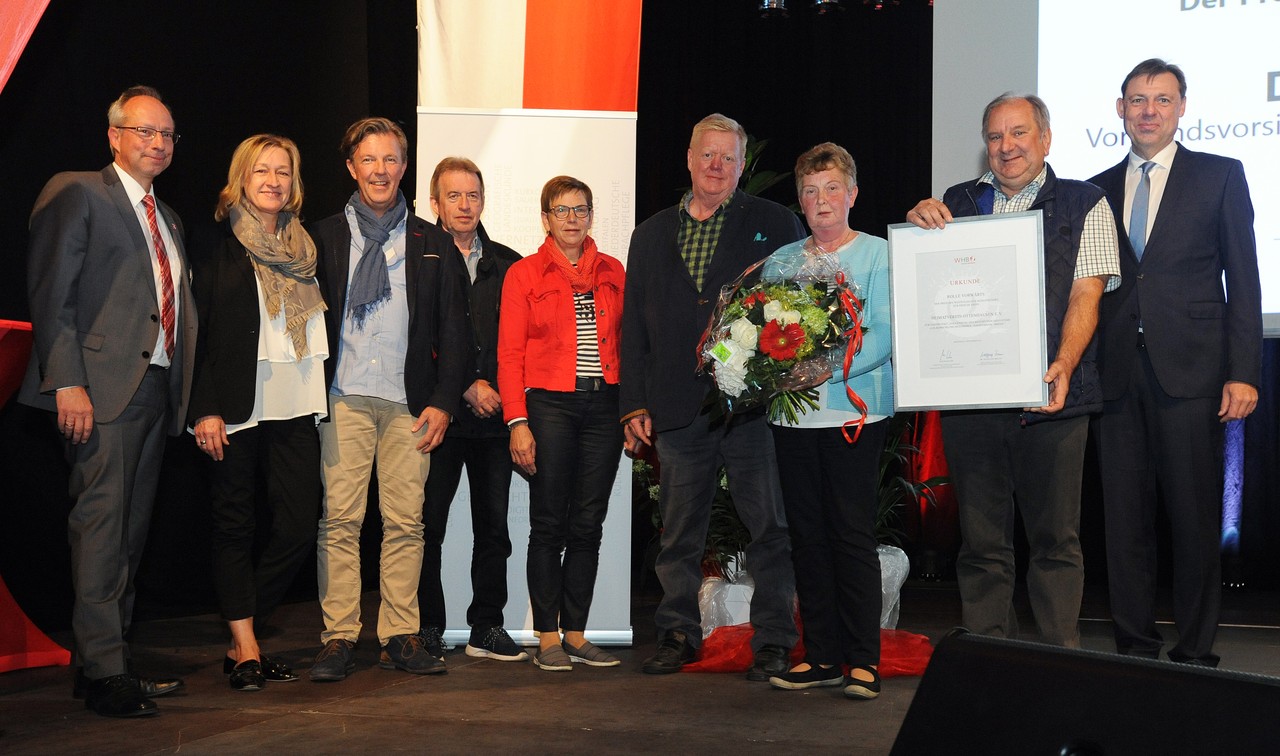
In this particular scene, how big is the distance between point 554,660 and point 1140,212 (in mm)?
2332

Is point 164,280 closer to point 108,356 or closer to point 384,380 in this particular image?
point 108,356

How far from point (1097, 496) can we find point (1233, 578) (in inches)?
28.8

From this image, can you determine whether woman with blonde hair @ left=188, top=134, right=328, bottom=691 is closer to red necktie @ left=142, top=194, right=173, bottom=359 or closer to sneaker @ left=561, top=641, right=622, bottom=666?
red necktie @ left=142, top=194, right=173, bottom=359

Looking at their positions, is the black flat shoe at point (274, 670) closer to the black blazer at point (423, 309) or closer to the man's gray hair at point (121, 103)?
the black blazer at point (423, 309)

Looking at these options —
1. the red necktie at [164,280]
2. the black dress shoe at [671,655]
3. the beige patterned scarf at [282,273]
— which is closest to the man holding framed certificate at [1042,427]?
the black dress shoe at [671,655]

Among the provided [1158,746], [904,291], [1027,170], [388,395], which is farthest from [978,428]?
[1158,746]

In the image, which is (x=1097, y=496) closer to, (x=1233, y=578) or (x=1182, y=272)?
(x=1233, y=578)

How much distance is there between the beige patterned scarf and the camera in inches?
137

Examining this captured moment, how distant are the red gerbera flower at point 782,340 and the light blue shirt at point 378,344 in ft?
4.17

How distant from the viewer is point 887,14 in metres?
6.15

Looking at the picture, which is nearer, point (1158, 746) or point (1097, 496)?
point (1158, 746)

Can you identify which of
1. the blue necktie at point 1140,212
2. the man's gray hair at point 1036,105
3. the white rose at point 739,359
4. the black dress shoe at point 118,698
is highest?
the man's gray hair at point 1036,105

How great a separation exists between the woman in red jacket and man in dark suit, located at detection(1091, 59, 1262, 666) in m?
1.59

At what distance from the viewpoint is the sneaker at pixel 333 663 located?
11.4ft
